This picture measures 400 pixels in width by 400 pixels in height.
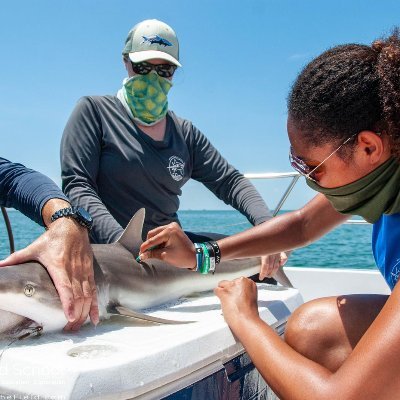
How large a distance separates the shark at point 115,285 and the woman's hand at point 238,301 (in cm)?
21

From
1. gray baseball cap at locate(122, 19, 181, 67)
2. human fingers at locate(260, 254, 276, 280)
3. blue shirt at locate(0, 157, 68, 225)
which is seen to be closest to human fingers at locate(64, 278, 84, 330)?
blue shirt at locate(0, 157, 68, 225)

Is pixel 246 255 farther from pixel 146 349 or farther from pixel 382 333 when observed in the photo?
pixel 382 333

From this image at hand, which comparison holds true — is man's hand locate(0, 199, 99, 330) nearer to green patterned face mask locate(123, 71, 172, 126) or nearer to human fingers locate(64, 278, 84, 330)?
human fingers locate(64, 278, 84, 330)

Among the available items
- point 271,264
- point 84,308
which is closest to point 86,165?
point 271,264

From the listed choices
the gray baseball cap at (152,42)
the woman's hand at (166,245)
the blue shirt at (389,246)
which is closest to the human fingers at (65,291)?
the woman's hand at (166,245)

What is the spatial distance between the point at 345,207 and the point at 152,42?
1.85 meters

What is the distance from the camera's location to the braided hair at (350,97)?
4.56 ft

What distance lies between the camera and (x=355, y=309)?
1.75m

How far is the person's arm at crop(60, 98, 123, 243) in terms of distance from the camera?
2514 millimetres

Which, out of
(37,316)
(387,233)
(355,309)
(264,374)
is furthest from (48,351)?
(387,233)

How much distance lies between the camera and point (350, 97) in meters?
1.39

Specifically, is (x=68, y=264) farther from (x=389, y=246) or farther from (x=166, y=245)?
(x=389, y=246)

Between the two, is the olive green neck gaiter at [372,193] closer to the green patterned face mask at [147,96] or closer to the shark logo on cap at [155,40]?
the green patterned face mask at [147,96]

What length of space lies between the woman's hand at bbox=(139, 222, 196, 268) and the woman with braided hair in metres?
0.32
